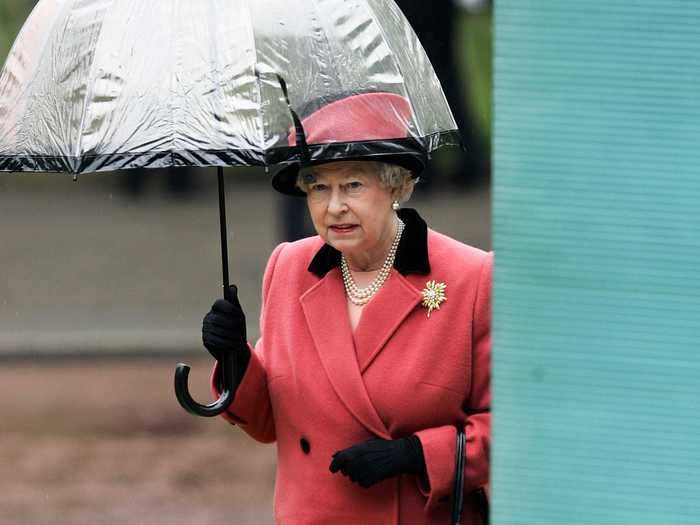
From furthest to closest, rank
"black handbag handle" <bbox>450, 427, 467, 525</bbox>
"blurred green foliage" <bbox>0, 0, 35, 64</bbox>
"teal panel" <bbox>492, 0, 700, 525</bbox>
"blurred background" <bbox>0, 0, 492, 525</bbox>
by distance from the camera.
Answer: "blurred green foliage" <bbox>0, 0, 35, 64</bbox>, "blurred background" <bbox>0, 0, 492, 525</bbox>, "black handbag handle" <bbox>450, 427, 467, 525</bbox>, "teal panel" <bbox>492, 0, 700, 525</bbox>

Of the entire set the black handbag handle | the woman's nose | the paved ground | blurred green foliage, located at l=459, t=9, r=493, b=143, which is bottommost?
the paved ground

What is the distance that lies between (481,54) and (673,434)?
17.2 meters

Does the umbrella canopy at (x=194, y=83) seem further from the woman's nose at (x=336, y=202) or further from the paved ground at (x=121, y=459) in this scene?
the paved ground at (x=121, y=459)

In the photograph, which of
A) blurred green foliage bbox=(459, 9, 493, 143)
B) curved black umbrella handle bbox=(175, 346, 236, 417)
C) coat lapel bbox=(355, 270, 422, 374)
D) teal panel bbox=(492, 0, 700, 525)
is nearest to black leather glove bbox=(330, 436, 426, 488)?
coat lapel bbox=(355, 270, 422, 374)

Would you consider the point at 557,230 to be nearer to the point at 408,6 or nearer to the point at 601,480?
the point at 601,480

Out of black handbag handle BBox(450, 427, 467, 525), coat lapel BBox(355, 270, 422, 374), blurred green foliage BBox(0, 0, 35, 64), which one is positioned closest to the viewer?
black handbag handle BBox(450, 427, 467, 525)

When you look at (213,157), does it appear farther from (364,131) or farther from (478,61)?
(478,61)

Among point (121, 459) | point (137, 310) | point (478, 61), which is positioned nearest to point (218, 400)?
point (121, 459)

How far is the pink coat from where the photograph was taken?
282 centimetres

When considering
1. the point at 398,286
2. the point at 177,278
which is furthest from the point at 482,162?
the point at 398,286

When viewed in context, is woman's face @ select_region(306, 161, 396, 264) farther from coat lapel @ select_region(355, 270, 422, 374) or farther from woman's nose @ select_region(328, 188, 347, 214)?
coat lapel @ select_region(355, 270, 422, 374)

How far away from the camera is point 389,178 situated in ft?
9.34

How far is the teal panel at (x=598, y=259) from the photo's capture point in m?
1.80

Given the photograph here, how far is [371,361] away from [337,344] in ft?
0.27
